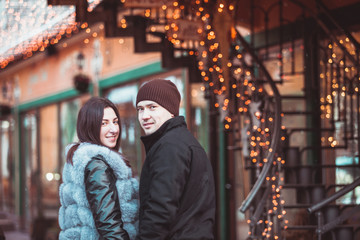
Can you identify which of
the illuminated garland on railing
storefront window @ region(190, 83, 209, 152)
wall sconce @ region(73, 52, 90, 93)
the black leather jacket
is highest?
the illuminated garland on railing

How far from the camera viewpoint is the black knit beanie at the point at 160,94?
2705 millimetres

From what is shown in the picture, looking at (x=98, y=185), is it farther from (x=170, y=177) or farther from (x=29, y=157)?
(x=29, y=157)

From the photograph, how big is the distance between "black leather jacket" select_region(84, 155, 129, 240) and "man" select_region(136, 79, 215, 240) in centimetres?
22

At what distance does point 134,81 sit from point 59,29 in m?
2.22

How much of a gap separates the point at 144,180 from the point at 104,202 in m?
0.31

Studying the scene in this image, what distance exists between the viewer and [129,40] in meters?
10.3

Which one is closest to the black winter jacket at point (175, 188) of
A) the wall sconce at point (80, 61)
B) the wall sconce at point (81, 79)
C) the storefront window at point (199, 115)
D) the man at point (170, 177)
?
the man at point (170, 177)

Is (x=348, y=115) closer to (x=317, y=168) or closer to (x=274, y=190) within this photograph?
(x=317, y=168)

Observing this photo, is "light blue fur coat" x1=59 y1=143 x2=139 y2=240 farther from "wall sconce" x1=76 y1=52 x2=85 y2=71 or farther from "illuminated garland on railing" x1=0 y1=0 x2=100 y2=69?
"wall sconce" x1=76 y1=52 x2=85 y2=71

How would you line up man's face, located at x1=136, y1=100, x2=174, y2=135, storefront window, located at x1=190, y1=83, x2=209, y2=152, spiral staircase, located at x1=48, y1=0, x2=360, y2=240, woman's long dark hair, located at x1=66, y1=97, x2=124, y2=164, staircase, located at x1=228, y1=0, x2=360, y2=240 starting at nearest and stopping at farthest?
1. man's face, located at x1=136, y1=100, x2=174, y2=135
2. woman's long dark hair, located at x1=66, y1=97, x2=124, y2=164
3. staircase, located at x1=228, y1=0, x2=360, y2=240
4. spiral staircase, located at x1=48, y1=0, x2=360, y2=240
5. storefront window, located at x1=190, y1=83, x2=209, y2=152

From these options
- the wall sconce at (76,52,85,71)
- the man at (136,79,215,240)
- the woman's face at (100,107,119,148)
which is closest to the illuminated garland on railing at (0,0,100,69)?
the wall sconce at (76,52,85,71)

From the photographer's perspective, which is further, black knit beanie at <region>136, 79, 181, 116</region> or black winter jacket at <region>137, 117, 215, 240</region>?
black knit beanie at <region>136, 79, 181, 116</region>

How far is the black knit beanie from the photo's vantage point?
2705mm

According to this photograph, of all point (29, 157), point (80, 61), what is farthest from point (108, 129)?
point (29, 157)
